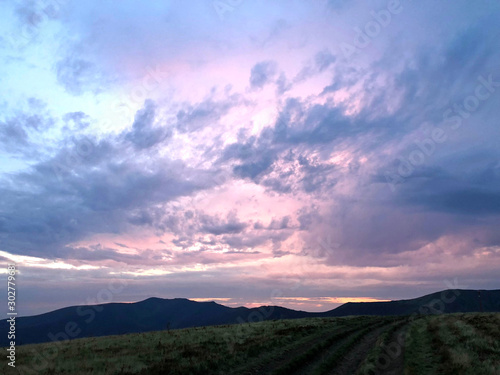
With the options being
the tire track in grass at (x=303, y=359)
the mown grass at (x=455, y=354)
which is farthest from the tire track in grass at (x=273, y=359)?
the mown grass at (x=455, y=354)

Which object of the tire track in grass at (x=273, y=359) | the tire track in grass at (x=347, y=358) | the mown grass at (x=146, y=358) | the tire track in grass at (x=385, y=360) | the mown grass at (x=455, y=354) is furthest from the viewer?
the mown grass at (x=146, y=358)

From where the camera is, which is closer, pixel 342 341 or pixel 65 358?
pixel 65 358

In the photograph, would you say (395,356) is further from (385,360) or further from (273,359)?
(273,359)

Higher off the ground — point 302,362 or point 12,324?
point 12,324

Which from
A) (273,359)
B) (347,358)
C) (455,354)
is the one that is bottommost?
(347,358)

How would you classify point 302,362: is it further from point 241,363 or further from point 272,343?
point 272,343

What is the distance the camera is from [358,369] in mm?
18234

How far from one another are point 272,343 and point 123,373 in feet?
42.0

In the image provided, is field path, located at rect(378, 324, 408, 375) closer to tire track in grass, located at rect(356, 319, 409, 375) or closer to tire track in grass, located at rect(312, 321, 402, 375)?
tire track in grass, located at rect(356, 319, 409, 375)

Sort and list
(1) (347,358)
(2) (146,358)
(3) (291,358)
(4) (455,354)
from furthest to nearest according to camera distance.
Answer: (2) (146,358), (1) (347,358), (3) (291,358), (4) (455,354)

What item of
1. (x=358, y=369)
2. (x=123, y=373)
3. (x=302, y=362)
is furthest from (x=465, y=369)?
(x=123, y=373)

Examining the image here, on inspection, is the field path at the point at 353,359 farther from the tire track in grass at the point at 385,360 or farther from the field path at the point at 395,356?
the field path at the point at 395,356

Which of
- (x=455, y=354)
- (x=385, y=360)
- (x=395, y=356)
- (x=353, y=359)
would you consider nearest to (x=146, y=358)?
(x=353, y=359)

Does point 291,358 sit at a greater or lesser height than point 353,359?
greater
